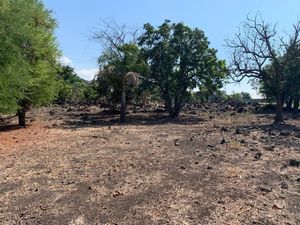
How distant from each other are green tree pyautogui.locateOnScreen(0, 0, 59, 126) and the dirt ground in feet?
7.18

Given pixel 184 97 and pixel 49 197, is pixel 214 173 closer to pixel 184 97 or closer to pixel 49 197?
pixel 49 197

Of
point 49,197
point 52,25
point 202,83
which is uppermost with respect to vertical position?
point 52,25

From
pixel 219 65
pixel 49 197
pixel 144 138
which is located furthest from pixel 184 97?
pixel 49 197

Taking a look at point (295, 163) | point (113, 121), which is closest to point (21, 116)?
point (113, 121)

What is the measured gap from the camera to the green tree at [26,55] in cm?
1172

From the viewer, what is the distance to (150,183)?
24.8 ft

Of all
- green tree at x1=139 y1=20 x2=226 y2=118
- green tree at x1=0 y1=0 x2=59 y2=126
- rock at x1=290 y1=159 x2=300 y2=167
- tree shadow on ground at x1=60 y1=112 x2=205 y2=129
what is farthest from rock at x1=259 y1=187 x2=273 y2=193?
green tree at x1=139 y1=20 x2=226 y2=118

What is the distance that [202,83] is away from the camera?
26.1m

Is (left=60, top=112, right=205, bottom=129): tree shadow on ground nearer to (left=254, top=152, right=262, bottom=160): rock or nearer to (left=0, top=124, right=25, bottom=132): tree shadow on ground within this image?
(left=0, top=124, right=25, bottom=132): tree shadow on ground

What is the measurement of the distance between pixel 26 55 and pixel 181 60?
11.6m

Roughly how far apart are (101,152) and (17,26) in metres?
4.55

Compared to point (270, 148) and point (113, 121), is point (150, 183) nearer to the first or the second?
point (270, 148)

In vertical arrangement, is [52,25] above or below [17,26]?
above

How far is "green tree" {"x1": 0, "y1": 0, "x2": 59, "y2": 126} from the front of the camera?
1172 cm
